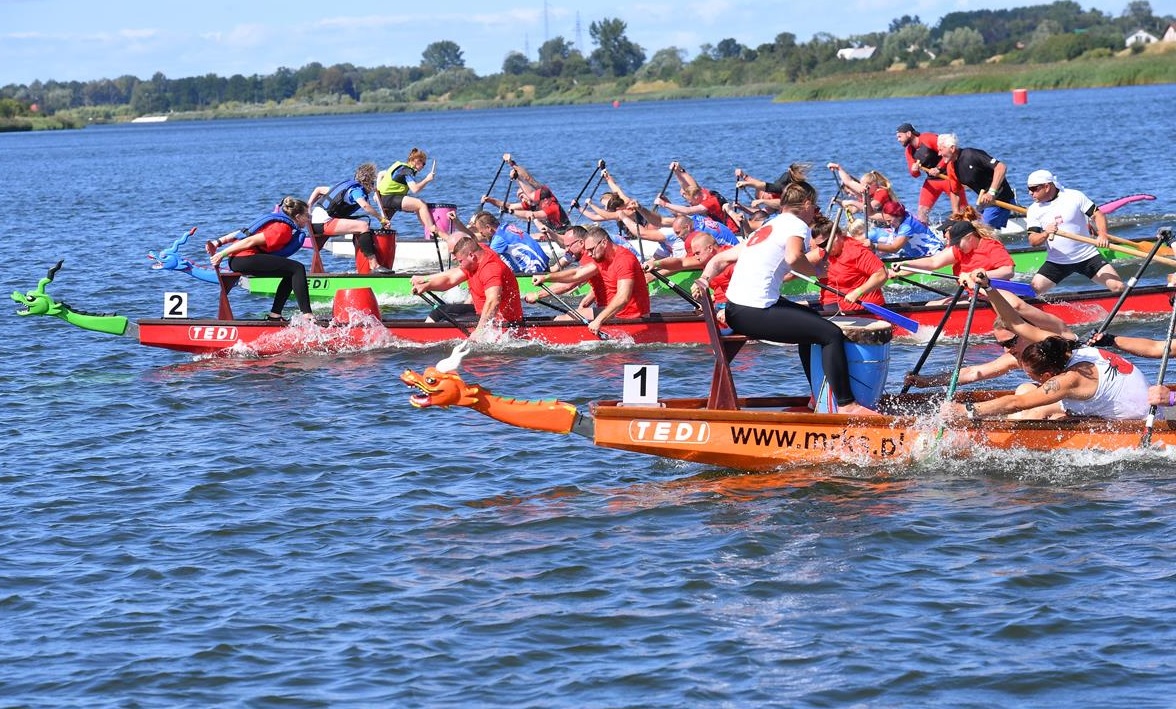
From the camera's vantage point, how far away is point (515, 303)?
55.4 feet

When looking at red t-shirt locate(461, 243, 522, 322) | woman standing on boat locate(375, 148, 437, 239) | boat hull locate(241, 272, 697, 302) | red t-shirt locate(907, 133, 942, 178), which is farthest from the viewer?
woman standing on boat locate(375, 148, 437, 239)

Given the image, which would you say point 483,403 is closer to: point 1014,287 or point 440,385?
point 440,385

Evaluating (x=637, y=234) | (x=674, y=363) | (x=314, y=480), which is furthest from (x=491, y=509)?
(x=637, y=234)

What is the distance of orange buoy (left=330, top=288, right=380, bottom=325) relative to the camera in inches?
690

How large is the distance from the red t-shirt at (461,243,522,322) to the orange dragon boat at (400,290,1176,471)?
527 cm

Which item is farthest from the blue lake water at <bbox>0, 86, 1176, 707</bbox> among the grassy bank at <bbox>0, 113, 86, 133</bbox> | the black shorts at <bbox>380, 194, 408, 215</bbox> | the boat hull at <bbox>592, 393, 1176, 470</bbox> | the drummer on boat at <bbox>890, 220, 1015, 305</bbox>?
the grassy bank at <bbox>0, 113, 86, 133</bbox>

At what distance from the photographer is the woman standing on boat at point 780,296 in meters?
10.7

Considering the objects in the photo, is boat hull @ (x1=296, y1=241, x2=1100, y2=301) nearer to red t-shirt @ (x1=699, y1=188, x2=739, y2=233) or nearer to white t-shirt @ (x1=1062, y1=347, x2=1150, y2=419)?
red t-shirt @ (x1=699, y1=188, x2=739, y2=233)

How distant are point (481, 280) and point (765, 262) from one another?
594 cm

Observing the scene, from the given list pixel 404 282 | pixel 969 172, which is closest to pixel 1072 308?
pixel 969 172

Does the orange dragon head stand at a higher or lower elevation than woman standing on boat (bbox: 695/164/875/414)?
lower

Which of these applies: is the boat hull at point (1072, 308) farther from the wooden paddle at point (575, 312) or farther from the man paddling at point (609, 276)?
the wooden paddle at point (575, 312)

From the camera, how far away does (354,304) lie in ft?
57.4

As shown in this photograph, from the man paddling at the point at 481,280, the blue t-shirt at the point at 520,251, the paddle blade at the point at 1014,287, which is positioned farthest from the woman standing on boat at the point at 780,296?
the blue t-shirt at the point at 520,251
